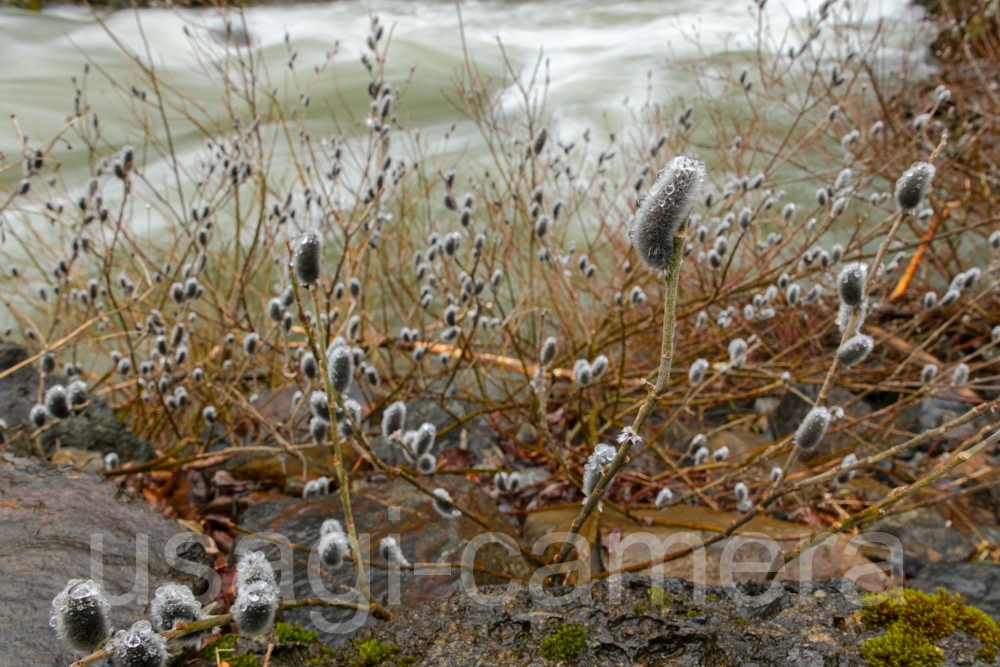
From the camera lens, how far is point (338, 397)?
162 centimetres

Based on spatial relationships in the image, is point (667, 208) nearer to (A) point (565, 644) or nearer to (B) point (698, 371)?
(A) point (565, 644)

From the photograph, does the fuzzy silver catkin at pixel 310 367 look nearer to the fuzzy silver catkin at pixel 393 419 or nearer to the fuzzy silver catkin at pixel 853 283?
the fuzzy silver catkin at pixel 393 419

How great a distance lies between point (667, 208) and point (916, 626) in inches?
43.0

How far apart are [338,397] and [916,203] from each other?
1552 mm

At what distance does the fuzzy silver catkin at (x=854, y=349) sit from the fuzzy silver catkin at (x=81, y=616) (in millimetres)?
1613

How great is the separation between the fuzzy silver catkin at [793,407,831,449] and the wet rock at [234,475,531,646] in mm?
1083

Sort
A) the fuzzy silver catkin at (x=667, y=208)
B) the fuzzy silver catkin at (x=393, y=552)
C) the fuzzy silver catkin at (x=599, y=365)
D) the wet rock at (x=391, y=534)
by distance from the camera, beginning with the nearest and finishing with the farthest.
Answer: the fuzzy silver catkin at (x=667, y=208) < the fuzzy silver catkin at (x=393, y=552) < the wet rock at (x=391, y=534) < the fuzzy silver catkin at (x=599, y=365)

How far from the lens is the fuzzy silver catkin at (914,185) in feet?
5.21

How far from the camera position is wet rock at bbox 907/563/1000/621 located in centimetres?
223

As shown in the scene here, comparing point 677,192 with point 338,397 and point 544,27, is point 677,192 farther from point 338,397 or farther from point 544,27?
point 544,27

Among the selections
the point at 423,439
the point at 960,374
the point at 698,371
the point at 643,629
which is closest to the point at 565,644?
the point at 643,629

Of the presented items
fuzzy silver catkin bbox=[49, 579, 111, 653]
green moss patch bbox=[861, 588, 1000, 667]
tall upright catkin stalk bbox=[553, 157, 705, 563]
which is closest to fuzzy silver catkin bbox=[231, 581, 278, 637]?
fuzzy silver catkin bbox=[49, 579, 111, 653]

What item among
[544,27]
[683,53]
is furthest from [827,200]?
[544,27]

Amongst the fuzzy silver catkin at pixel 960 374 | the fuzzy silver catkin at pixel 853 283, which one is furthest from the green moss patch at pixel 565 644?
the fuzzy silver catkin at pixel 960 374
